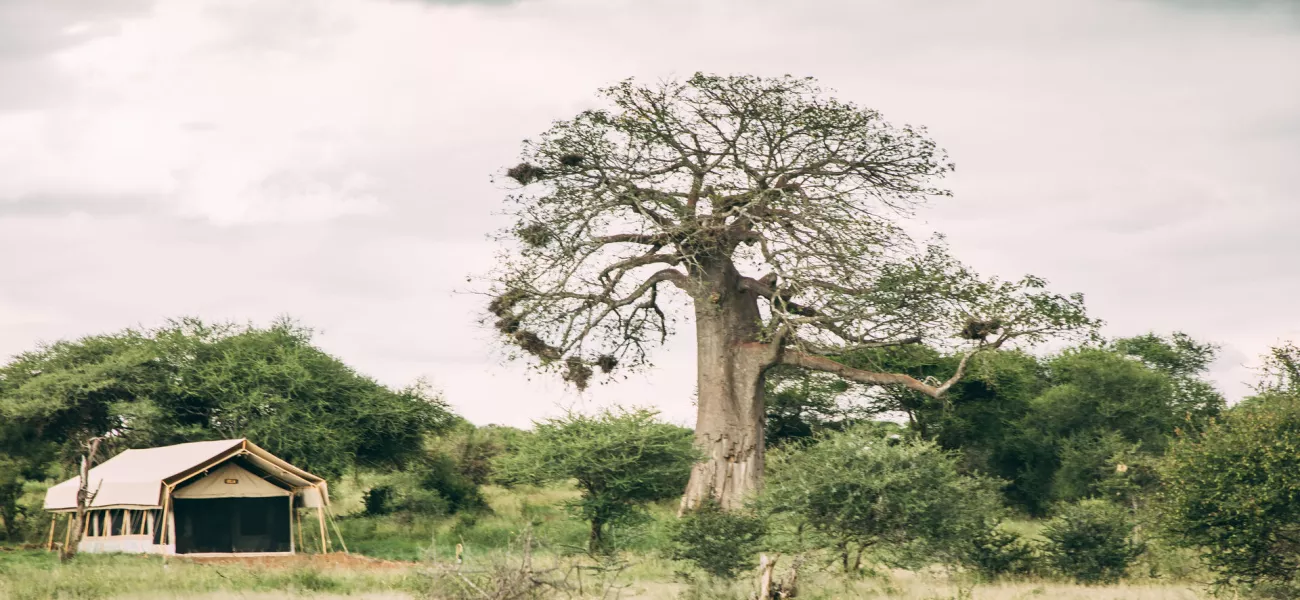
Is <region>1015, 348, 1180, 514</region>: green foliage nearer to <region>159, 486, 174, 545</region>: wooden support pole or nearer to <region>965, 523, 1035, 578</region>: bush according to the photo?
<region>965, 523, 1035, 578</region>: bush

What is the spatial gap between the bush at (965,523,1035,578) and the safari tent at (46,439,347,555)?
1442cm

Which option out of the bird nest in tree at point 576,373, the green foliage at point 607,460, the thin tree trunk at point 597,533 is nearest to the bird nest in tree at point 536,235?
the bird nest in tree at point 576,373

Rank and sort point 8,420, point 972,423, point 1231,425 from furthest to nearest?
point 972,423, point 8,420, point 1231,425

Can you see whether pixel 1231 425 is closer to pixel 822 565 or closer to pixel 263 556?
pixel 822 565

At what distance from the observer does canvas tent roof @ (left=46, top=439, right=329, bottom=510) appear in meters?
30.6

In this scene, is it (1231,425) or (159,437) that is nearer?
(1231,425)

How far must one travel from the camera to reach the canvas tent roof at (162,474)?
1205 inches

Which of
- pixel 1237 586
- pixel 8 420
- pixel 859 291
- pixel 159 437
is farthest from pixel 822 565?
pixel 8 420

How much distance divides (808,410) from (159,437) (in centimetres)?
2086

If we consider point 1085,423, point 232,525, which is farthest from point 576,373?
point 1085,423

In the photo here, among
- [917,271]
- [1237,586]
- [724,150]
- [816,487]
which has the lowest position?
[1237,586]

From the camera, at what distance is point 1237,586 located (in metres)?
21.5

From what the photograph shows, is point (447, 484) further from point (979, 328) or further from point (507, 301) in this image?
point (979, 328)

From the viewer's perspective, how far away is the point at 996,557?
81.4ft
